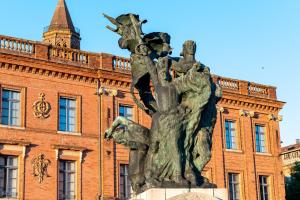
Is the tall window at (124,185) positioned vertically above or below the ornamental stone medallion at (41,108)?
below

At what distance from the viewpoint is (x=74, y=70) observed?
3312 centimetres

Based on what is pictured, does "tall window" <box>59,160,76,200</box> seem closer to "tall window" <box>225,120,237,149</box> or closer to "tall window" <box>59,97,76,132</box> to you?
"tall window" <box>59,97,76,132</box>

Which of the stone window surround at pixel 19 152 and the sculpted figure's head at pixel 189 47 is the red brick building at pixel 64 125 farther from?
the sculpted figure's head at pixel 189 47

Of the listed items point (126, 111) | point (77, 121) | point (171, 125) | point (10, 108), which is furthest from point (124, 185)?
point (171, 125)

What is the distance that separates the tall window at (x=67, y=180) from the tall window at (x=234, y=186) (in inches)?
417

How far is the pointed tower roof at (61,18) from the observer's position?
62969 millimetres

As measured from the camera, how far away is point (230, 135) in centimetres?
3888

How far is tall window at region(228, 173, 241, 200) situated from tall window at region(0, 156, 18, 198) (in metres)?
13.8

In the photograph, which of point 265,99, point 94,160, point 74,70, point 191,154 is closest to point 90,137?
point 94,160

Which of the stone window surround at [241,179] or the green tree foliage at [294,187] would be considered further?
the green tree foliage at [294,187]

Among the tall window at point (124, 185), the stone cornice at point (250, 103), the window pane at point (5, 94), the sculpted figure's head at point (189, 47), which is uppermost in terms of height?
the stone cornice at point (250, 103)

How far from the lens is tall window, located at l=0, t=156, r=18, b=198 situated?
29812 mm

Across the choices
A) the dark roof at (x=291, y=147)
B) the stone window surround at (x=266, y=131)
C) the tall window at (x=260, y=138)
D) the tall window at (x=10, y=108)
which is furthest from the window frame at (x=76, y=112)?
the dark roof at (x=291, y=147)

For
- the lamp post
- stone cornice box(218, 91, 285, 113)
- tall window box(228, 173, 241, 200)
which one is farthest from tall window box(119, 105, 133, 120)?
tall window box(228, 173, 241, 200)
